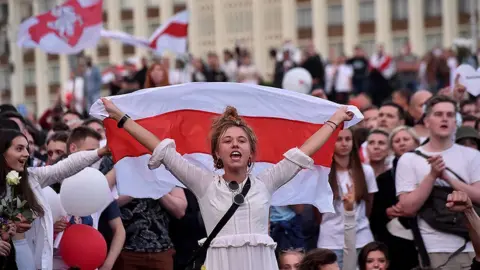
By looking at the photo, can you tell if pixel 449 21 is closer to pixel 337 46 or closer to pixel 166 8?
pixel 337 46

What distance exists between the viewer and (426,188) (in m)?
13.1

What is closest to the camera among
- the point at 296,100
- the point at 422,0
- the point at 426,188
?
the point at 296,100

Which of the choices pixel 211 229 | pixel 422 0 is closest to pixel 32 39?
pixel 211 229

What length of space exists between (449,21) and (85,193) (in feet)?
198

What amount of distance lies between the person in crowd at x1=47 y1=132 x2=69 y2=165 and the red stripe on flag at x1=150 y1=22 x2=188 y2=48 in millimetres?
10376

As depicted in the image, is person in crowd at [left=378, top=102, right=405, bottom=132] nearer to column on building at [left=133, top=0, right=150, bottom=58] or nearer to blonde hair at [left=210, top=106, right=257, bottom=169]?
blonde hair at [left=210, top=106, right=257, bottom=169]

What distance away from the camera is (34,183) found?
456 inches

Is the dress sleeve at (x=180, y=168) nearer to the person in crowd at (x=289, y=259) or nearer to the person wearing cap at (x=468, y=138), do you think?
the person in crowd at (x=289, y=259)

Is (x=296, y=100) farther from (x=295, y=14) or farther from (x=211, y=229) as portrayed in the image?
(x=295, y=14)

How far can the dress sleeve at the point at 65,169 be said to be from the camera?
11539 mm

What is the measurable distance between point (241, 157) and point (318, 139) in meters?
0.73

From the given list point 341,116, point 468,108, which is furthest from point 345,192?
point 468,108

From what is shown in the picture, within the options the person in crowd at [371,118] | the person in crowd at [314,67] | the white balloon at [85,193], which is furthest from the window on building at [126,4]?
the white balloon at [85,193]

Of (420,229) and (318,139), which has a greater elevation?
(318,139)
